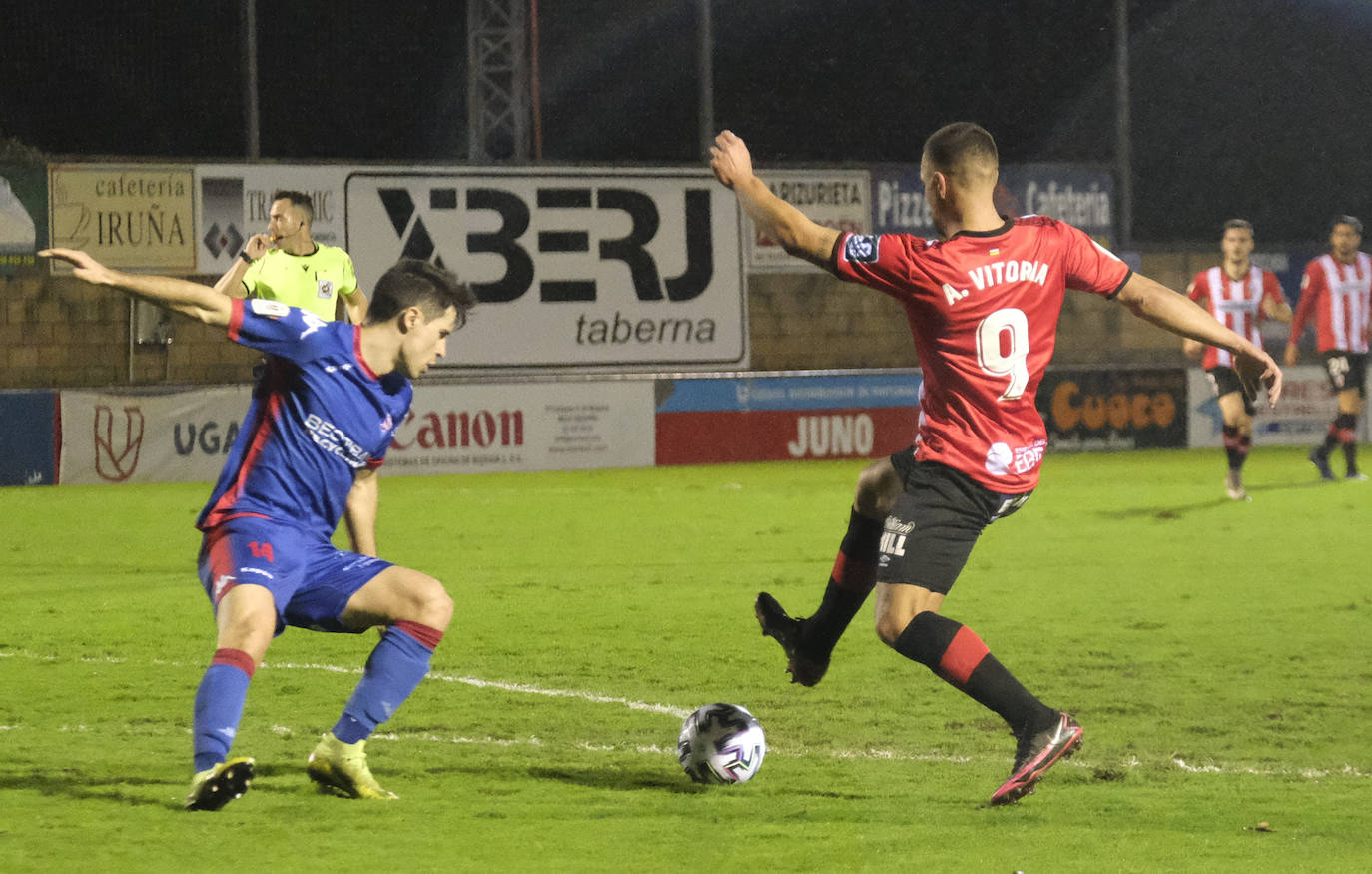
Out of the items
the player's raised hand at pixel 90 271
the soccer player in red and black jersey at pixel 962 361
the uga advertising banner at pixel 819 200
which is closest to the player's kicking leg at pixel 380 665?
the player's raised hand at pixel 90 271

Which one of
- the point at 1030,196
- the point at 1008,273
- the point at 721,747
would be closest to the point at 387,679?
the point at 721,747

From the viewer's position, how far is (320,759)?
4895 mm

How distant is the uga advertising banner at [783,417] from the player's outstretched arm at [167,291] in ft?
52.3


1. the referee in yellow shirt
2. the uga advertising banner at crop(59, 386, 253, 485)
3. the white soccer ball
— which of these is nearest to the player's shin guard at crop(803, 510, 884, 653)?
the white soccer ball

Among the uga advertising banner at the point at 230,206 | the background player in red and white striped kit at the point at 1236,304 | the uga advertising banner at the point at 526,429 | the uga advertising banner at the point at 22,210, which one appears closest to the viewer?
the background player in red and white striped kit at the point at 1236,304

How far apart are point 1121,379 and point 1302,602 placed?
13.5 metres

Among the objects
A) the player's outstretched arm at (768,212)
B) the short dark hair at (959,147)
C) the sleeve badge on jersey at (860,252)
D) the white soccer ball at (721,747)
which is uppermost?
the short dark hair at (959,147)

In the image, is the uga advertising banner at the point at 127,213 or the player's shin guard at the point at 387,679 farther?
the uga advertising banner at the point at 127,213

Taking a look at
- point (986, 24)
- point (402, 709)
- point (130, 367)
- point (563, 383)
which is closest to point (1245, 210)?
point (986, 24)

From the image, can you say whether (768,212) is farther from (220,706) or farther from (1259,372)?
(220,706)

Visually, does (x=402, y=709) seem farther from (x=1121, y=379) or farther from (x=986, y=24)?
(x=986, y=24)

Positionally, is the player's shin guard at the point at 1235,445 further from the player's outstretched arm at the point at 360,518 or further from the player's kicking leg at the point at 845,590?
the player's kicking leg at the point at 845,590

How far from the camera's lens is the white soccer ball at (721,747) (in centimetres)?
512

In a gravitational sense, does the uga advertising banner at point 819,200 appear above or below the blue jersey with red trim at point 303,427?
above
